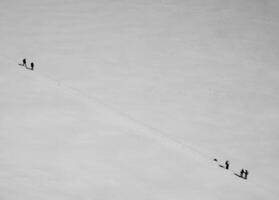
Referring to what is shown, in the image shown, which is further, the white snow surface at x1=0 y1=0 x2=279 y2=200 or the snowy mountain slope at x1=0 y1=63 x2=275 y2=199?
the white snow surface at x1=0 y1=0 x2=279 y2=200

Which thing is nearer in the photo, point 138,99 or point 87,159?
point 87,159

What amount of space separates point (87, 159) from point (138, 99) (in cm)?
742

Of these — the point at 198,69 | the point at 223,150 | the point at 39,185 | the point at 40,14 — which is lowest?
the point at 223,150

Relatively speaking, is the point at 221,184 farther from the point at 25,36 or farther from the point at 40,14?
the point at 40,14

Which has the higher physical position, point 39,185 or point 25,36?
point 25,36

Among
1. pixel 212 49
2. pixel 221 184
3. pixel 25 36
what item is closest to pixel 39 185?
pixel 221 184

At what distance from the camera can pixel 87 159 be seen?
34.7ft

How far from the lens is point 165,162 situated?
449 inches

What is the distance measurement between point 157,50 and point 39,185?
51.9ft

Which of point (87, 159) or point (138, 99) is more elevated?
point (138, 99)

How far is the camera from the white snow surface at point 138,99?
1027 cm

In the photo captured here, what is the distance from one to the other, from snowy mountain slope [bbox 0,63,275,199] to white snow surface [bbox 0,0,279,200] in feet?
0.12

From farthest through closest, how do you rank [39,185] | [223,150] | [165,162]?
[223,150]
[165,162]
[39,185]

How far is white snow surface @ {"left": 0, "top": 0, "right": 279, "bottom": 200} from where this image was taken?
10.3 m
